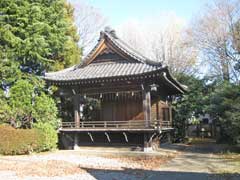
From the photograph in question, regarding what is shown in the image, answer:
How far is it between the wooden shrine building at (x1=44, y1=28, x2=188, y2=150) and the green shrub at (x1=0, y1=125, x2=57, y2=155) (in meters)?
1.81

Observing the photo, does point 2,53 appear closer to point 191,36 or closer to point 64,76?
point 64,76

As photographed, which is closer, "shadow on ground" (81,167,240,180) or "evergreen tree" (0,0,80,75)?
"shadow on ground" (81,167,240,180)

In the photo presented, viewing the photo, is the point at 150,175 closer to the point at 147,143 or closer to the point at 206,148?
the point at 147,143

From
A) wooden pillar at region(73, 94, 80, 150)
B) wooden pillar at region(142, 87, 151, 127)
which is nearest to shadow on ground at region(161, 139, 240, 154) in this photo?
wooden pillar at region(142, 87, 151, 127)

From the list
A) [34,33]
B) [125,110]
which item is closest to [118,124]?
[125,110]

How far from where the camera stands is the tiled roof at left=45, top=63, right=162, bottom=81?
59.9 feet

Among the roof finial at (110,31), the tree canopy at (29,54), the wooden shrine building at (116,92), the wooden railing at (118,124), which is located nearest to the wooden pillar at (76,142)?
the wooden shrine building at (116,92)

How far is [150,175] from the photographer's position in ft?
35.3

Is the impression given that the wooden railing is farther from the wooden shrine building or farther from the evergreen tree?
the evergreen tree

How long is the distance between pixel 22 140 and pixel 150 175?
9498 mm

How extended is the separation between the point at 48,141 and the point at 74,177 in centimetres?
939

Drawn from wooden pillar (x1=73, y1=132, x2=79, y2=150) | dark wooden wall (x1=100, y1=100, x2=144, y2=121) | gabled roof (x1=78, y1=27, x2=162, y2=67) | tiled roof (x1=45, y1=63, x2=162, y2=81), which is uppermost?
gabled roof (x1=78, y1=27, x2=162, y2=67)

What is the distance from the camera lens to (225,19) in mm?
33844

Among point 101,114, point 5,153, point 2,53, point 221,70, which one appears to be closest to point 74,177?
point 5,153
